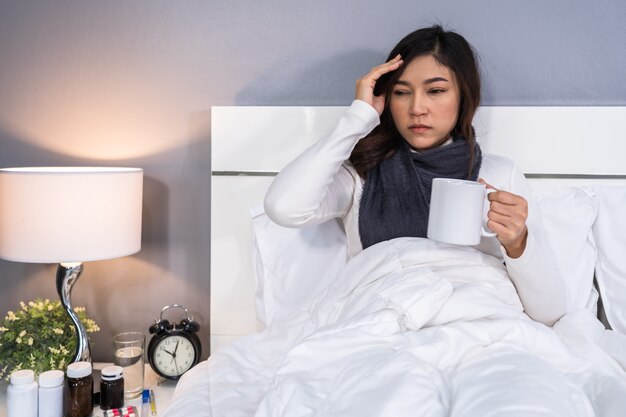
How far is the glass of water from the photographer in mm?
1459

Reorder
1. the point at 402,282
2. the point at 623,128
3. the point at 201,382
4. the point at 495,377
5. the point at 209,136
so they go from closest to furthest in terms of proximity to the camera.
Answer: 1. the point at 495,377
2. the point at 402,282
3. the point at 201,382
4. the point at 623,128
5. the point at 209,136

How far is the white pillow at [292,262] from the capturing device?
1585mm

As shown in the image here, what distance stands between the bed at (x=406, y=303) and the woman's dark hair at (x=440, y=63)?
18cm

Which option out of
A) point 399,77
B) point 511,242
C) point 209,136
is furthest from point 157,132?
point 511,242

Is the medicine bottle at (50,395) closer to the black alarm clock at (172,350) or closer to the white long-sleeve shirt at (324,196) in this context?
the black alarm clock at (172,350)

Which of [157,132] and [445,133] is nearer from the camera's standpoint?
[445,133]

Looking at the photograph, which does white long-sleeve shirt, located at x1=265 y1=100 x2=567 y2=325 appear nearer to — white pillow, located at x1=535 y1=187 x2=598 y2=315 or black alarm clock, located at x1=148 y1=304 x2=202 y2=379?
white pillow, located at x1=535 y1=187 x2=598 y2=315

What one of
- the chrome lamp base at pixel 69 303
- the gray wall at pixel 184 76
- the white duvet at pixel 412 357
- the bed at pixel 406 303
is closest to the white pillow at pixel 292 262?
the bed at pixel 406 303

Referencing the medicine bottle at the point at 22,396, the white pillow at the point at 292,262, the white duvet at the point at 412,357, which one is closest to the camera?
the white duvet at the point at 412,357

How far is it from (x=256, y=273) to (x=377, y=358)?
685 millimetres

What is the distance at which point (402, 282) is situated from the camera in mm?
1154

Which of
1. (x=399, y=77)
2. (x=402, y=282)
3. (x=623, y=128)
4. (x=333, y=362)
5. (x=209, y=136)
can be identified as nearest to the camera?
(x=333, y=362)

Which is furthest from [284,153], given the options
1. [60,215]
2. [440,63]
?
[60,215]

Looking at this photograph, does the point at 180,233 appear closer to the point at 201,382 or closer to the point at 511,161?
the point at 201,382
